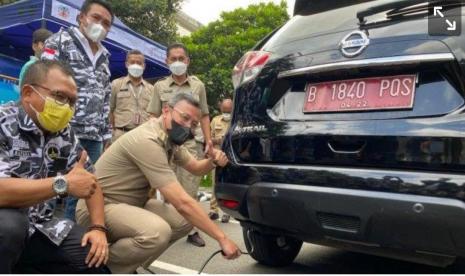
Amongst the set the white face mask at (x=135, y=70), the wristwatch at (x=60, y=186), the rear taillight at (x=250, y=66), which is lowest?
the wristwatch at (x=60, y=186)

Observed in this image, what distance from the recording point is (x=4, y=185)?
1.77 m

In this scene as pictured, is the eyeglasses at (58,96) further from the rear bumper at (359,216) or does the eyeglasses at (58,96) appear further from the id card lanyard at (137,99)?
the id card lanyard at (137,99)

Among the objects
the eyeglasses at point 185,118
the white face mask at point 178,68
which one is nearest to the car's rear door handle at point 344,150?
the eyeglasses at point 185,118

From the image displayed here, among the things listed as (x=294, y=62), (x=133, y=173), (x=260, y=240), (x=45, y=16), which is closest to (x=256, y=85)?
(x=294, y=62)

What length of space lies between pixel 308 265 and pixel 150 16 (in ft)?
48.0

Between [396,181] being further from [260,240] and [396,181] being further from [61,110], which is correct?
[61,110]

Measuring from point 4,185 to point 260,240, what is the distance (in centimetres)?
141

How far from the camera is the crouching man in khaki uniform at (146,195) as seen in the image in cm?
216

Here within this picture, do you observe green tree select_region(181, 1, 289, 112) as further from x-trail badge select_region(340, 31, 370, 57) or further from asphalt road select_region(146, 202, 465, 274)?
x-trail badge select_region(340, 31, 370, 57)

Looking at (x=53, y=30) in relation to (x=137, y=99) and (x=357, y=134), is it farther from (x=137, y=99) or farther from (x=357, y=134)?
(x=357, y=134)

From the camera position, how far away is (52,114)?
1.92 metres

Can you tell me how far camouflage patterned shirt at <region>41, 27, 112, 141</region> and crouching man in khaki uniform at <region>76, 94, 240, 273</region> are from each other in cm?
67

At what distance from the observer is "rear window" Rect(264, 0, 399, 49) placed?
2.01m

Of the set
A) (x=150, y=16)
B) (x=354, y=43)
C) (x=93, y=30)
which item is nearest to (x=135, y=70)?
(x=93, y=30)
